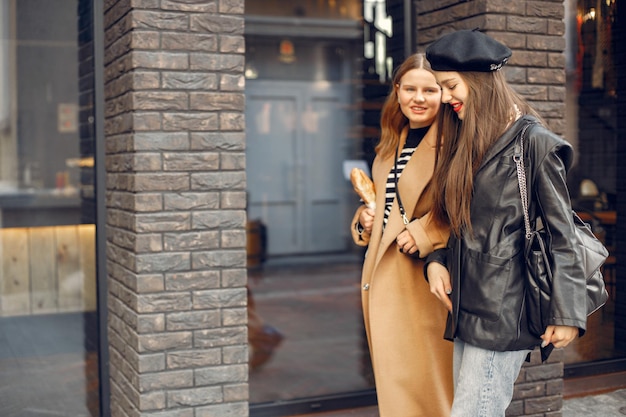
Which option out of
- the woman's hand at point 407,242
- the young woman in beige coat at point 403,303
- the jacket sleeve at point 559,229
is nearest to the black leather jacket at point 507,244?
the jacket sleeve at point 559,229

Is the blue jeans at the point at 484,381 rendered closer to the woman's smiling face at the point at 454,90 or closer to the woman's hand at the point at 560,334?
the woman's hand at the point at 560,334

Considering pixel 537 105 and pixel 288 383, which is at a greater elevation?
pixel 537 105

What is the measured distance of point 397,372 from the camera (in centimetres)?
349

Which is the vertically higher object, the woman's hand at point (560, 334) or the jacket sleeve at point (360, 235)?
the jacket sleeve at point (360, 235)

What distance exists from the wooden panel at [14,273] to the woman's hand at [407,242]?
9.44 ft

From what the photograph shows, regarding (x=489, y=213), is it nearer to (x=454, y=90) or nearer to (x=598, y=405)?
(x=454, y=90)

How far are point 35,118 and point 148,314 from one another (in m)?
2.85

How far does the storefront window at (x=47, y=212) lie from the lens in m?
4.75

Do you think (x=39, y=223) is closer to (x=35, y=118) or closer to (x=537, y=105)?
(x=35, y=118)

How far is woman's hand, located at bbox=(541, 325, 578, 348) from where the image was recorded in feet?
8.90

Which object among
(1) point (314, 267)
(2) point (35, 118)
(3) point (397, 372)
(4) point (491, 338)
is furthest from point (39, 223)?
(1) point (314, 267)

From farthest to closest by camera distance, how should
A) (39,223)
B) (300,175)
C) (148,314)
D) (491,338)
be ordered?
(300,175), (39,223), (148,314), (491,338)

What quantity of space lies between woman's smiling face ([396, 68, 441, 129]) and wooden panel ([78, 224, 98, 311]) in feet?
8.17

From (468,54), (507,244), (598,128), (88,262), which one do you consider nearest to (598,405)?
(598,128)
